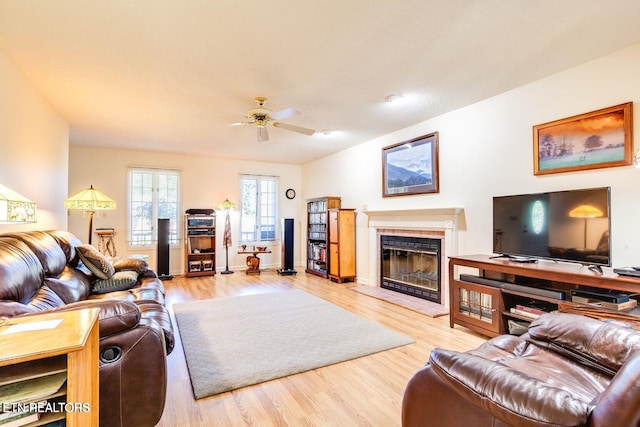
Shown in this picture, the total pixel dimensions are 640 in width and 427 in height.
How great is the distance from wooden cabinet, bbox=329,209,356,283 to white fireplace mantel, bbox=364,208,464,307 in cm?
48

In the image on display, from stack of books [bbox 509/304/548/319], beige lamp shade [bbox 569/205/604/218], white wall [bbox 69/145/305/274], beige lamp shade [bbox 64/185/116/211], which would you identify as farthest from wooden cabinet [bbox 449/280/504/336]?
white wall [bbox 69/145/305/274]

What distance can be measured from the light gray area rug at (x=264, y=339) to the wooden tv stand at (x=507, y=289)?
739mm

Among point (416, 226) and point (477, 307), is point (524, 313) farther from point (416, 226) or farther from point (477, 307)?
point (416, 226)

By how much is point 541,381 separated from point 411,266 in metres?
3.78

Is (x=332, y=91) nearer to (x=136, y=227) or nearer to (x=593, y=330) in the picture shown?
(x=593, y=330)

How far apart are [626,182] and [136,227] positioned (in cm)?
728

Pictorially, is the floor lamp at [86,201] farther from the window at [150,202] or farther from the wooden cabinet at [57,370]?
the wooden cabinet at [57,370]

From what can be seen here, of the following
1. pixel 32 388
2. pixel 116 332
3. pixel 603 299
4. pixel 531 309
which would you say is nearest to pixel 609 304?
pixel 603 299

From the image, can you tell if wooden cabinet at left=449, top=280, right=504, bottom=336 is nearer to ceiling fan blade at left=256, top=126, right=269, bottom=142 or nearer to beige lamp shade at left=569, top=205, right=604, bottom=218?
beige lamp shade at left=569, top=205, right=604, bottom=218

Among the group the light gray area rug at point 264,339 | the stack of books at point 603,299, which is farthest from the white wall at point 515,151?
the light gray area rug at point 264,339

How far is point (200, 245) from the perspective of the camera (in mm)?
6684

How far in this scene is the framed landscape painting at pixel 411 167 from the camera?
431 centimetres

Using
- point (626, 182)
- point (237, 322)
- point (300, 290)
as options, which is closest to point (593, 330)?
point (626, 182)

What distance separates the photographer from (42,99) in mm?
3381
